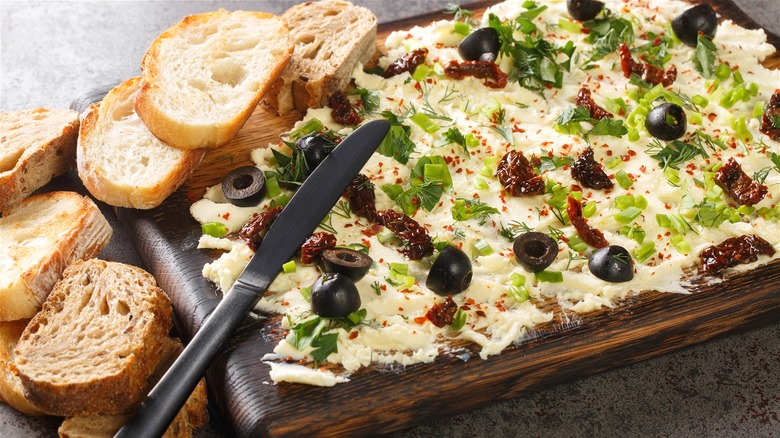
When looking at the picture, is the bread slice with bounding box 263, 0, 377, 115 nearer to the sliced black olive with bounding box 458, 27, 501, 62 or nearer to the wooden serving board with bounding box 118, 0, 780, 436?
the sliced black olive with bounding box 458, 27, 501, 62

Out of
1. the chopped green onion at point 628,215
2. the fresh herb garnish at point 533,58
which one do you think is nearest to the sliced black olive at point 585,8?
the fresh herb garnish at point 533,58

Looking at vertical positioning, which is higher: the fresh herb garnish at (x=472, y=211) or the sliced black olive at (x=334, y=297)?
the sliced black olive at (x=334, y=297)

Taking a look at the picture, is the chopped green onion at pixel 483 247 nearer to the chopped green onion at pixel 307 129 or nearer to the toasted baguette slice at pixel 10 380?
the chopped green onion at pixel 307 129

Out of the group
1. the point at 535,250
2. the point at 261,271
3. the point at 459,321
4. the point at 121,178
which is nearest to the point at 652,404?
the point at 535,250

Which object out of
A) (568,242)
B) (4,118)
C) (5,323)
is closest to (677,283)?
(568,242)

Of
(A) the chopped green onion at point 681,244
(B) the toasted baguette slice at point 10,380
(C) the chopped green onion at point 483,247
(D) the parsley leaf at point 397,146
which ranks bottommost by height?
(B) the toasted baguette slice at point 10,380

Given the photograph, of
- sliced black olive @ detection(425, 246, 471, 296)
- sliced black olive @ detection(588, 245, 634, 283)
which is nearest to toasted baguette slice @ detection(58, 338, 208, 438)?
sliced black olive @ detection(425, 246, 471, 296)

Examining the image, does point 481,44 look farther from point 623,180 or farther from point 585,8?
point 623,180

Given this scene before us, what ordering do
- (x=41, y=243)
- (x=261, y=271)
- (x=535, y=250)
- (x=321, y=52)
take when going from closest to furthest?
1. (x=261, y=271)
2. (x=535, y=250)
3. (x=41, y=243)
4. (x=321, y=52)
